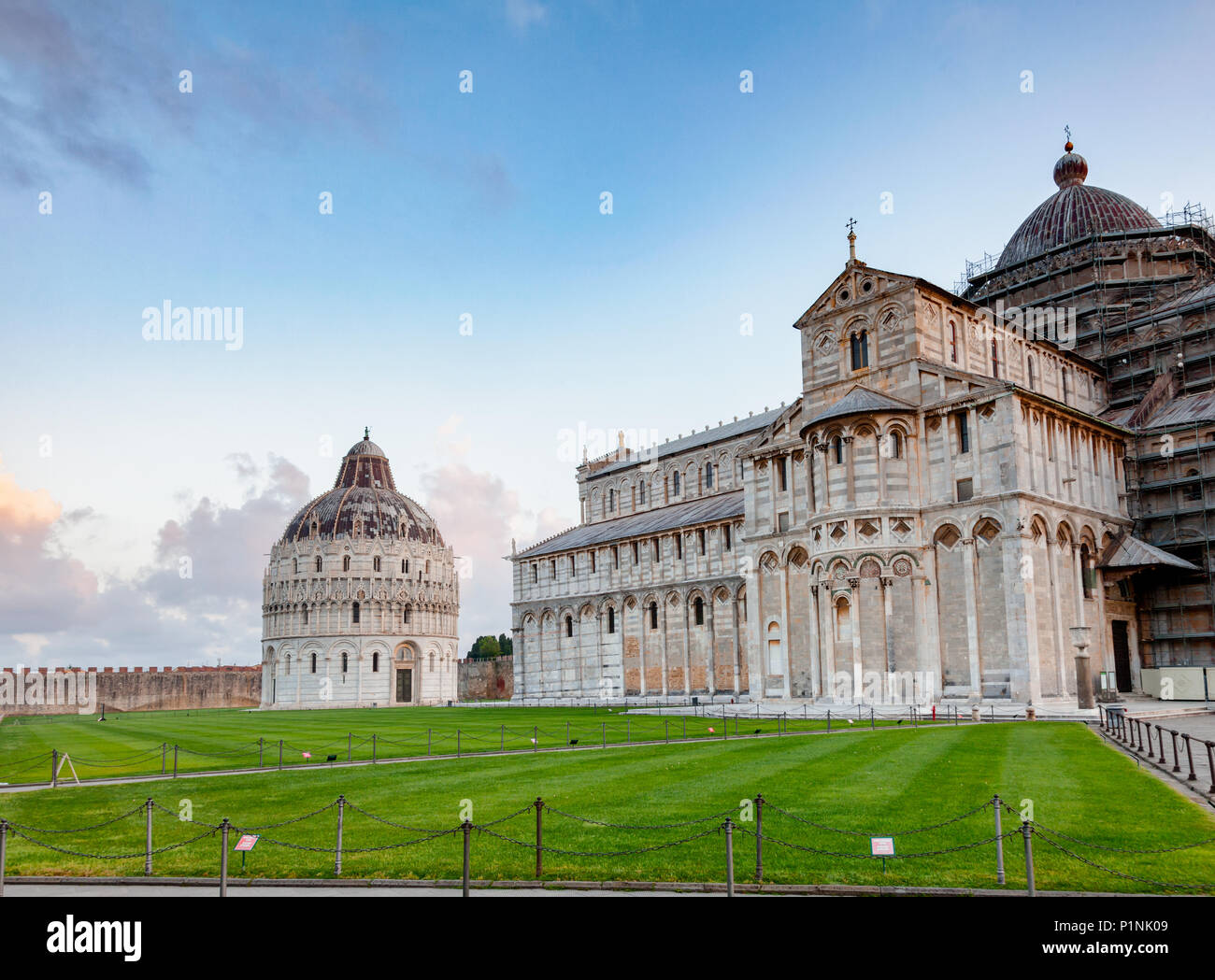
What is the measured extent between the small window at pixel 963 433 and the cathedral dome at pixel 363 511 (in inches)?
2884

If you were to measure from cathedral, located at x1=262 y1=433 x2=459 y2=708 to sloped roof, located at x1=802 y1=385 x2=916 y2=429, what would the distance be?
217 feet

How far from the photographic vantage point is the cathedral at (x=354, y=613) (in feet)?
322

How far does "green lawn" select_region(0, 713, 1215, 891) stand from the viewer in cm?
1217

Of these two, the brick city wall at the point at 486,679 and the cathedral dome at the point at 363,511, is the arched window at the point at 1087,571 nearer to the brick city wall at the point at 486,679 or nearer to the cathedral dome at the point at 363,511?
the brick city wall at the point at 486,679

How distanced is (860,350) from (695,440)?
31609 mm

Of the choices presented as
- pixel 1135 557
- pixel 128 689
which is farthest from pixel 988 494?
pixel 128 689

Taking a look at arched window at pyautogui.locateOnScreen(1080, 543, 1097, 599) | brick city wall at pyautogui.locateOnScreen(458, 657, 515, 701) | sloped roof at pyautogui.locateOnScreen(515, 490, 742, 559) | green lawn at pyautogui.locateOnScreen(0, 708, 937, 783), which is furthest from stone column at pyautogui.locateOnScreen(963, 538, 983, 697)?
brick city wall at pyautogui.locateOnScreen(458, 657, 515, 701)

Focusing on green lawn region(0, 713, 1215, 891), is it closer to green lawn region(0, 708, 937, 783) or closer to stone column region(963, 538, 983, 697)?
green lawn region(0, 708, 937, 783)

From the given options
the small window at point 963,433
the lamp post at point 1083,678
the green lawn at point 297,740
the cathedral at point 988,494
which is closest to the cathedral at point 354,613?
the cathedral at point 988,494

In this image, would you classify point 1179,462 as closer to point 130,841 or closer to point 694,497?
point 694,497

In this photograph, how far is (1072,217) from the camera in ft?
196

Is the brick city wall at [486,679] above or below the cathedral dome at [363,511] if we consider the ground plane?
below

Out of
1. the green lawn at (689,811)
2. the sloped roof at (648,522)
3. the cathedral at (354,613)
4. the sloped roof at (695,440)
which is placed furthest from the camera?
the cathedral at (354,613)
